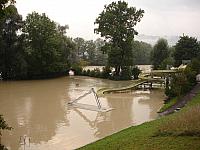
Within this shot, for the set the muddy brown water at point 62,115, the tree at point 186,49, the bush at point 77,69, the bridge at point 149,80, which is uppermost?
the tree at point 186,49

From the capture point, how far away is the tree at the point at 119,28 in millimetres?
42691

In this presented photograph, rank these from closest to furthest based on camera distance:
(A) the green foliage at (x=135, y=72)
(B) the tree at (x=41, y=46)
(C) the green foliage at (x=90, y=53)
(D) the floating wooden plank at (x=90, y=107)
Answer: (D) the floating wooden plank at (x=90, y=107)
(B) the tree at (x=41, y=46)
(A) the green foliage at (x=135, y=72)
(C) the green foliage at (x=90, y=53)

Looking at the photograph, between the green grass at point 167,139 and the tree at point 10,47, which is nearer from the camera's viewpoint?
the green grass at point 167,139

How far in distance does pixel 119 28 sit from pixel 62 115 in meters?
22.5

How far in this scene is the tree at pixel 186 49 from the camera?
145ft

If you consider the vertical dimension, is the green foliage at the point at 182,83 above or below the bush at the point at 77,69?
below

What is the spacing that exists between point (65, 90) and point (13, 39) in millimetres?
12196

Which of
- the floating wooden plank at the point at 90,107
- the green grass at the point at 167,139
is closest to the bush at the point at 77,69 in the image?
the floating wooden plank at the point at 90,107

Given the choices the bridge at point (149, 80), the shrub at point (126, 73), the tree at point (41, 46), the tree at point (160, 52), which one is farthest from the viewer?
the tree at point (160, 52)

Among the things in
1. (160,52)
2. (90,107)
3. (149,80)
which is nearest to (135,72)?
(149,80)

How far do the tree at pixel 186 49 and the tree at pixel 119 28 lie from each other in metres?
6.19

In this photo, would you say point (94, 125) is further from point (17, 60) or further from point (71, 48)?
point (71, 48)

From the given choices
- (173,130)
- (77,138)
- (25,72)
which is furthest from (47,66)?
(173,130)

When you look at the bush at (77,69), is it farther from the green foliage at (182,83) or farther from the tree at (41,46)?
the green foliage at (182,83)
